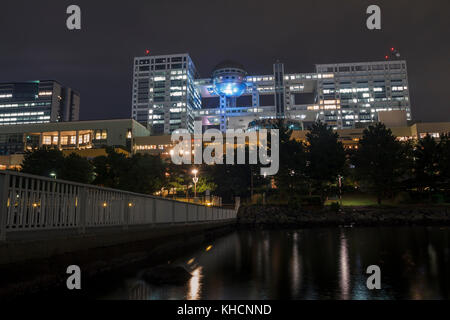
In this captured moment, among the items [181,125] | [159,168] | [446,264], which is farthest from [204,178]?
[181,125]

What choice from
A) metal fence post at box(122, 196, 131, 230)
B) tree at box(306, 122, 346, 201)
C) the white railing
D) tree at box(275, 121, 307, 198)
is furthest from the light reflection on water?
tree at box(306, 122, 346, 201)

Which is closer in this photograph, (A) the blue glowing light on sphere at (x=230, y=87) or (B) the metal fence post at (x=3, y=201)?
(B) the metal fence post at (x=3, y=201)

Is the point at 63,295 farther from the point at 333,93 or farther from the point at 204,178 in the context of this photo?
the point at 333,93

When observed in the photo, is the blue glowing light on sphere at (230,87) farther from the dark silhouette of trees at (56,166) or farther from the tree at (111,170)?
the tree at (111,170)

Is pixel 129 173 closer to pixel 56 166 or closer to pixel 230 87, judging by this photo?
pixel 56 166

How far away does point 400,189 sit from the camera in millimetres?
64188

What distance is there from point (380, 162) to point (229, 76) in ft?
464

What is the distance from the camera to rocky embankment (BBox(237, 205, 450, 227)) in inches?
1868

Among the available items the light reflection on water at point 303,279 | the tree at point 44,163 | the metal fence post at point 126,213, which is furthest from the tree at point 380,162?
the metal fence post at point 126,213

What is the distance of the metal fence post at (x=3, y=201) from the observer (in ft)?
18.9

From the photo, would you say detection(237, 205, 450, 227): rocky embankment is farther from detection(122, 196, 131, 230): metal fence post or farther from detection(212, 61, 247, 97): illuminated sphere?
detection(212, 61, 247, 97): illuminated sphere

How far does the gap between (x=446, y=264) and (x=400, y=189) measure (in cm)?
5789

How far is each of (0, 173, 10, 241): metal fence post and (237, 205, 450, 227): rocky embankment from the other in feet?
141

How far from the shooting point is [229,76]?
18962 centimetres
